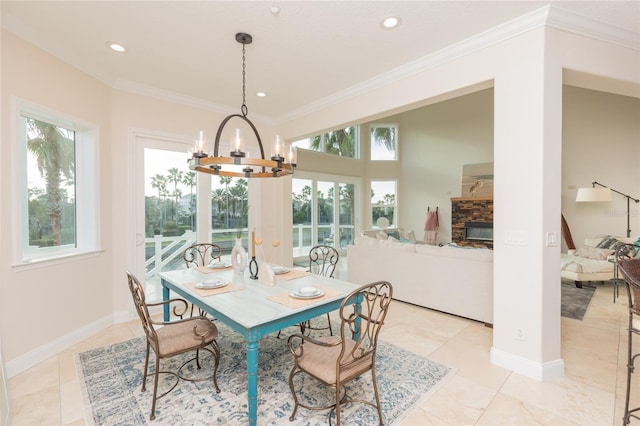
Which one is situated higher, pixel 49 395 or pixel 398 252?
pixel 398 252

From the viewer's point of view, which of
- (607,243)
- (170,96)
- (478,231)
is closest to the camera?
(170,96)

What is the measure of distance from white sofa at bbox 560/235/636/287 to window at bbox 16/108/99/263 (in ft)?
21.4

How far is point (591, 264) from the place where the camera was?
4.67 m

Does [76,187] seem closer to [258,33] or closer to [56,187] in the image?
[56,187]

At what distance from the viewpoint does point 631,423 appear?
6.08ft

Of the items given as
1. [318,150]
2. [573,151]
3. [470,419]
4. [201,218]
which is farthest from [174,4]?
[573,151]

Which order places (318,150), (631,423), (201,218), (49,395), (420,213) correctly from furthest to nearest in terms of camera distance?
(420,213)
(318,150)
(201,218)
(49,395)
(631,423)

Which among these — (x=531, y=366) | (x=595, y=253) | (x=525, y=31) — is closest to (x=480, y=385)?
(x=531, y=366)

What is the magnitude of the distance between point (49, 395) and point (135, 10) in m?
2.98

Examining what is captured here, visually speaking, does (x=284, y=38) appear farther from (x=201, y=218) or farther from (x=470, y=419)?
(x=470, y=419)

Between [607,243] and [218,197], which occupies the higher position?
[218,197]

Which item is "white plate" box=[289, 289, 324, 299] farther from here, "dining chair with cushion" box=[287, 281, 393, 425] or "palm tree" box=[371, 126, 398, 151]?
"palm tree" box=[371, 126, 398, 151]

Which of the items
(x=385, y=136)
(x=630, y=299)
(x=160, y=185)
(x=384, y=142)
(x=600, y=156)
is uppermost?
(x=385, y=136)

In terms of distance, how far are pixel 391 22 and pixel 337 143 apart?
20.5 feet
